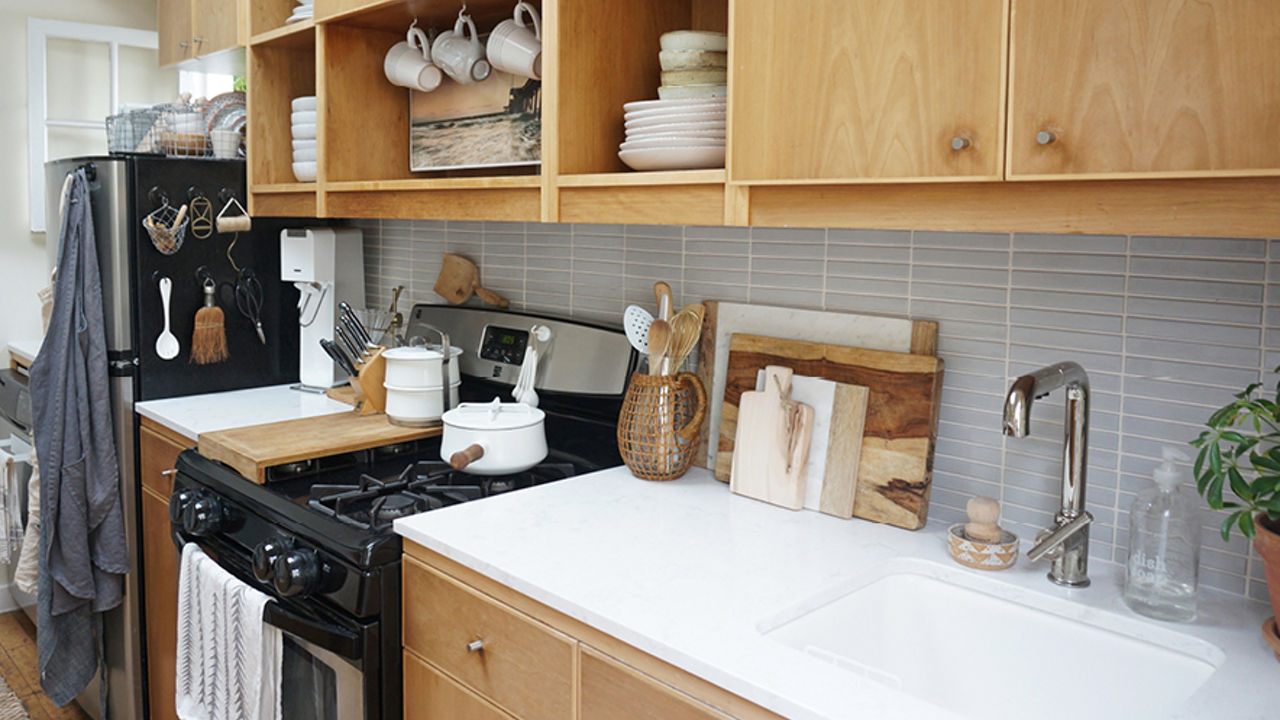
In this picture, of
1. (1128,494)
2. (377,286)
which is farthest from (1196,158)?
(377,286)

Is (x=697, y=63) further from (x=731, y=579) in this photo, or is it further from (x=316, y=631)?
(x=316, y=631)

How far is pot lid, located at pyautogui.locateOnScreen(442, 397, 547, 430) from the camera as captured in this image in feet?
6.00

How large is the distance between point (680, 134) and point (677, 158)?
4cm

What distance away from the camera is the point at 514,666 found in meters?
1.37

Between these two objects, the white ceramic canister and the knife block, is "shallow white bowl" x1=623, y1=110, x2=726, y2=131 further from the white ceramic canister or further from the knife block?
the knife block

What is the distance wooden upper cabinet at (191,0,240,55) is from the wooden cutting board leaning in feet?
5.40

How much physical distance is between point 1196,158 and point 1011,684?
2.47ft

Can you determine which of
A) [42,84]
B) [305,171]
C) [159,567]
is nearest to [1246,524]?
[305,171]

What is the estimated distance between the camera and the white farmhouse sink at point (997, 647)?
120cm

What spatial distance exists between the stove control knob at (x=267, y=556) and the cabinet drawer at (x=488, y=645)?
0.81ft

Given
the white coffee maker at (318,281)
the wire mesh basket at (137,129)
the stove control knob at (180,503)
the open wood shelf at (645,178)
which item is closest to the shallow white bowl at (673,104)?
the open wood shelf at (645,178)

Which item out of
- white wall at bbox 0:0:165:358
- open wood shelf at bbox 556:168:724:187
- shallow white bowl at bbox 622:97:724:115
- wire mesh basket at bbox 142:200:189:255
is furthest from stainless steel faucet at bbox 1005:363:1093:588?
white wall at bbox 0:0:165:358

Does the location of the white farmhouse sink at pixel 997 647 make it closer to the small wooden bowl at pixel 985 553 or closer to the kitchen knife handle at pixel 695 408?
the small wooden bowl at pixel 985 553

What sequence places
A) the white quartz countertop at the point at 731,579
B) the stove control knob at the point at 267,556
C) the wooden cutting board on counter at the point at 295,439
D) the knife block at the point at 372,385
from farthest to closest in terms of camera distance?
the knife block at the point at 372,385
the wooden cutting board on counter at the point at 295,439
the stove control knob at the point at 267,556
the white quartz countertop at the point at 731,579
